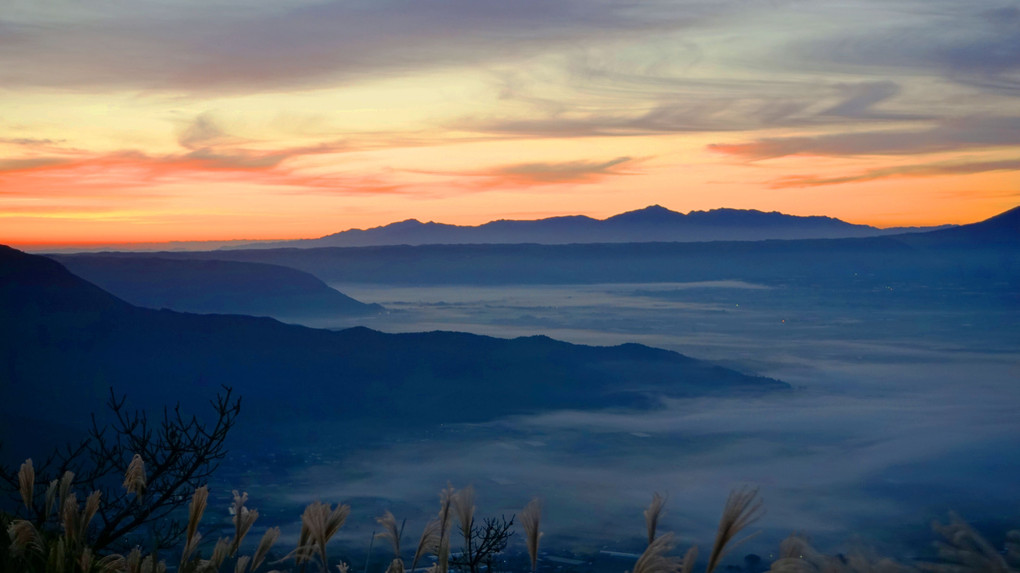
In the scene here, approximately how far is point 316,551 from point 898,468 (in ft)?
718

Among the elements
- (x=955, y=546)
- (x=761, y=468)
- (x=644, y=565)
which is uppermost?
(x=955, y=546)

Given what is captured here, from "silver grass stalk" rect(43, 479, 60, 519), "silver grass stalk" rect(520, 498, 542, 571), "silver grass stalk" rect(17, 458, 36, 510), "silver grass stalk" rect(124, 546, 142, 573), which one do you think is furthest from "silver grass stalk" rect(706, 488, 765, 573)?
"silver grass stalk" rect(43, 479, 60, 519)

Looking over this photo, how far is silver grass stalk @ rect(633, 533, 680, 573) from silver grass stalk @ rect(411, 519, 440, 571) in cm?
116

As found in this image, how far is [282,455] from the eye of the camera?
172000mm

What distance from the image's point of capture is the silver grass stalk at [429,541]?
3.91 meters

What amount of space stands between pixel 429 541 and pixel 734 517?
1719 millimetres

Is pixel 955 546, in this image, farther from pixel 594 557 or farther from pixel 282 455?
pixel 282 455

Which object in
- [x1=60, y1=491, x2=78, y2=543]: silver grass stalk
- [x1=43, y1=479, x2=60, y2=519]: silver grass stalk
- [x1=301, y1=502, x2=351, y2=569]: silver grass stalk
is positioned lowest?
[x1=43, y1=479, x2=60, y2=519]: silver grass stalk

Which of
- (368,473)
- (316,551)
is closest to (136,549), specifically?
(316,551)

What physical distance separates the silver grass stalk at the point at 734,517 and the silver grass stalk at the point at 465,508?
50.0 inches

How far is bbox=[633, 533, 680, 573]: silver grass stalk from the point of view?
3182 mm

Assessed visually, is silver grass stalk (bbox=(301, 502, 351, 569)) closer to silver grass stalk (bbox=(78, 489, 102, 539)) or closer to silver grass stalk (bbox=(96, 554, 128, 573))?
silver grass stalk (bbox=(96, 554, 128, 573))

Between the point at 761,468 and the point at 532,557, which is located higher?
the point at 532,557

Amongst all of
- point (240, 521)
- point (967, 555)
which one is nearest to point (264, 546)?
point (240, 521)
